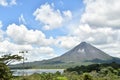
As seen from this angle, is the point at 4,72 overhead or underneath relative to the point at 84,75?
underneath

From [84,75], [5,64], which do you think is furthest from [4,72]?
[84,75]

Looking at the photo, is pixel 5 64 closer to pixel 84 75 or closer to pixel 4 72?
pixel 4 72

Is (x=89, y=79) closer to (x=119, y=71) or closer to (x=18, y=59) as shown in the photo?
(x=18, y=59)

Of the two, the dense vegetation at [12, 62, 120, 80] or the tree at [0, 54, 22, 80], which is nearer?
the tree at [0, 54, 22, 80]

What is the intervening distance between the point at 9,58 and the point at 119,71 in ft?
352

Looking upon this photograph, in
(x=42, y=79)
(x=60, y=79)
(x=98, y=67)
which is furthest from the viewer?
(x=98, y=67)

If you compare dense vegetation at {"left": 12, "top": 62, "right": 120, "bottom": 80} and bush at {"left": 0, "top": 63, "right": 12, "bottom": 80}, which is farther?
dense vegetation at {"left": 12, "top": 62, "right": 120, "bottom": 80}

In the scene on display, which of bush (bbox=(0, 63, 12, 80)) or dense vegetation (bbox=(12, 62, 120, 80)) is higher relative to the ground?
dense vegetation (bbox=(12, 62, 120, 80))

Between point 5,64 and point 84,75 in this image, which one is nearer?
point 5,64

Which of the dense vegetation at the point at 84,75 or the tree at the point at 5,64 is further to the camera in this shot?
the dense vegetation at the point at 84,75

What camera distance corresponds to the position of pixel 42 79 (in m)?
82.1

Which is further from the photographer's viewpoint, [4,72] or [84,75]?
[84,75]

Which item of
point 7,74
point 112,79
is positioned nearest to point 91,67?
point 112,79

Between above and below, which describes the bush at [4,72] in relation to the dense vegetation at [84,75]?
below
